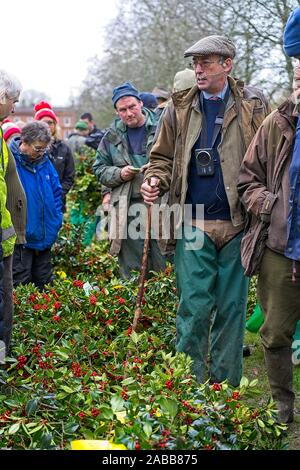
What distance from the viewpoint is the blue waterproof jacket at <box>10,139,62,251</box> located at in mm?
6863

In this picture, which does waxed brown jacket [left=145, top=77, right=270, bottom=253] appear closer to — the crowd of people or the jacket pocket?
the crowd of people

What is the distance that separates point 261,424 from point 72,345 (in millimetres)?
1555

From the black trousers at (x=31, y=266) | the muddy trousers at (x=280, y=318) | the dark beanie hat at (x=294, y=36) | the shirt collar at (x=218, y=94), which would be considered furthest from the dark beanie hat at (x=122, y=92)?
the muddy trousers at (x=280, y=318)

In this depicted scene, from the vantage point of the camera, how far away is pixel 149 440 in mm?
3176

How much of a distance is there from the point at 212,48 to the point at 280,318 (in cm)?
174

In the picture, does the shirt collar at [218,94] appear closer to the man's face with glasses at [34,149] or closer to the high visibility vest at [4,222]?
the high visibility vest at [4,222]

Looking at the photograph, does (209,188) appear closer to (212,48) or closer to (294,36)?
(212,48)

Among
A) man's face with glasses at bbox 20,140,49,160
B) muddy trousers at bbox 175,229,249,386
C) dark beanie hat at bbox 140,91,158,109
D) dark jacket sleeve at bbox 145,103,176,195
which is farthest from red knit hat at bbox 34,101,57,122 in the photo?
muddy trousers at bbox 175,229,249,386

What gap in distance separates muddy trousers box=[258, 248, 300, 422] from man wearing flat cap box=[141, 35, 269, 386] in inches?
14.8

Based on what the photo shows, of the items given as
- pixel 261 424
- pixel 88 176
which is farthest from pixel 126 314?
pixel 88 176

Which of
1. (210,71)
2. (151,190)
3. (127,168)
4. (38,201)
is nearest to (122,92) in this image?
(127,168)
